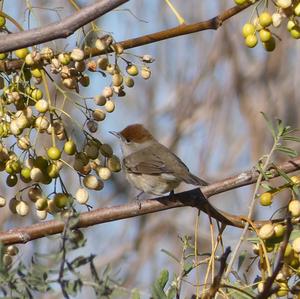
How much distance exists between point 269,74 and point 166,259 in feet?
5.74

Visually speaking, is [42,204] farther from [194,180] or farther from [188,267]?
[194,180]

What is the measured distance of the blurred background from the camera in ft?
21.1

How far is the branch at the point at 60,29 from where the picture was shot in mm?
2084

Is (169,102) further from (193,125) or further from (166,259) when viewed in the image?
(166,259)

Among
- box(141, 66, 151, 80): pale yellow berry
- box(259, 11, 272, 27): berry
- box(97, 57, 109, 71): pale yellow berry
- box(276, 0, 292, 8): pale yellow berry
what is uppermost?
box(276, 0, 292, 8): pale yellow berry

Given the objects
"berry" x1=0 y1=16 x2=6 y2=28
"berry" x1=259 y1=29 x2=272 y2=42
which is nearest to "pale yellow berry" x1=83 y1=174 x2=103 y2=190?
"berry" x1=0 y1=16 x2=6 y2=28

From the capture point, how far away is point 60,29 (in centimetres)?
214

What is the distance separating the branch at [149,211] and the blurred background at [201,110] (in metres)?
3.55

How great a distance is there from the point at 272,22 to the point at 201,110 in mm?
3997

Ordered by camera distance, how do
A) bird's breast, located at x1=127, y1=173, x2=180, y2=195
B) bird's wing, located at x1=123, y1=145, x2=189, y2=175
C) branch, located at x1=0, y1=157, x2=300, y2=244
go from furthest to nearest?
bird's wing, located at x1=123, y1=145, x2=189, y2=175 → bird's breast, located at x1=127, y1=173, x2=180, y2=195 → branch, located at x1=0, y1=157, x2=300, y2=244

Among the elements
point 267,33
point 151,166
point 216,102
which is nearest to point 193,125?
point 216,102

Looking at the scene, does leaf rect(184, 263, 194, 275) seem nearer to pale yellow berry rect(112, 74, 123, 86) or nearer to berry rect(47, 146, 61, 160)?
berry rect(47, 146, 61, 160)

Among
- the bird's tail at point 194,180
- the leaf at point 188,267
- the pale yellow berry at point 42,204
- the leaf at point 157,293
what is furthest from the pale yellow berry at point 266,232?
the bird's tail at point 194,180

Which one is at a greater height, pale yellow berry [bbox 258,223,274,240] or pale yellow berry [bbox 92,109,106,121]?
pale yellow berry [bbox 92,109,106,121]
